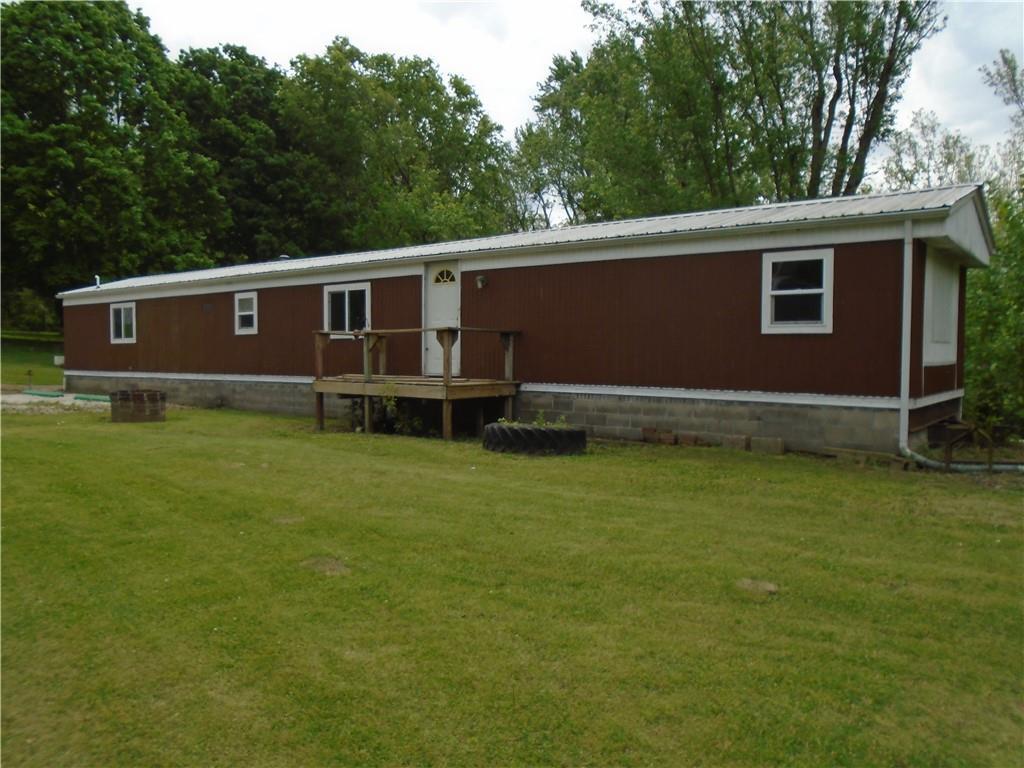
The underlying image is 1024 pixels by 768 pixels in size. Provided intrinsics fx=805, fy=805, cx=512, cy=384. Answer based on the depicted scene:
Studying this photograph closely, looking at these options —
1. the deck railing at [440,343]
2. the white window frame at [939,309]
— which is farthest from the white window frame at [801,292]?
the deck railing at [440,343]

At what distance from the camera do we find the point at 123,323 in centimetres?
1964

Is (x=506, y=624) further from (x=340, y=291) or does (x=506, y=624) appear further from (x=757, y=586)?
(x=340, y=291)

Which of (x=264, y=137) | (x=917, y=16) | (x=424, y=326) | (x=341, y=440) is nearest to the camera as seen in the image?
(x=341, y=440)

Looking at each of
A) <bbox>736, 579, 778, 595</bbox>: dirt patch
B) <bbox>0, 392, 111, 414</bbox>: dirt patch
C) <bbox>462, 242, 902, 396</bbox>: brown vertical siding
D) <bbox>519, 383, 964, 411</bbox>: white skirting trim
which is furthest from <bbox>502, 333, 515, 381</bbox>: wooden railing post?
<bbox>0, 392, 111, 414</bbox>: dirt patch

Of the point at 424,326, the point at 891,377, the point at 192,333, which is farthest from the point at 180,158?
the point at 891,377

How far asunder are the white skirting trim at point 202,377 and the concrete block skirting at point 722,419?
17.9 feet

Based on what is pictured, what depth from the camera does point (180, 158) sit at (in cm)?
Result: 2897

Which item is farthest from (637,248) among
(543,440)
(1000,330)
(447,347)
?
(1000,330)

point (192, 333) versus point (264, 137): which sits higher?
point (264, 137)

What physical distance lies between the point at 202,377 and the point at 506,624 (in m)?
15.2

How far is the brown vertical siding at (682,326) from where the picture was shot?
920 centimetres

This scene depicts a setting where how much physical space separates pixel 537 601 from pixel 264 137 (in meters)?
32.6

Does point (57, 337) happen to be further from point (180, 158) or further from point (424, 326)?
point (424, 326)

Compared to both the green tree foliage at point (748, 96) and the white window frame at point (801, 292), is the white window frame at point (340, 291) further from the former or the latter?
the green tree foliage at point (748, 96)
